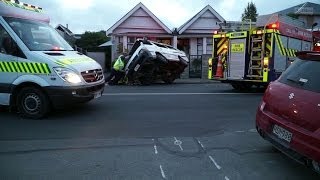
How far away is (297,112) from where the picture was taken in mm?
5289

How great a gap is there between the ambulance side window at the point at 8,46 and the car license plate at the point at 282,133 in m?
5.41

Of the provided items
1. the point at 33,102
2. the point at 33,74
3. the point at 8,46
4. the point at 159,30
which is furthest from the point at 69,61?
the point at 159,30

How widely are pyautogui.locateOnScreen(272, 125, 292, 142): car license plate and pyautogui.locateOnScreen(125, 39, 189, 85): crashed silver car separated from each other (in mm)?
12475

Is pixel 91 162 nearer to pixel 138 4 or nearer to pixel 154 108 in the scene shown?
pixel 154 108

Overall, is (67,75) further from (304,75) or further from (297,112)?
(297,112)

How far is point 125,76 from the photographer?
1878 centimetres

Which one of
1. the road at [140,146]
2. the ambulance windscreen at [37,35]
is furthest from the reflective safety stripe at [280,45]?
the ambulance windscreen at [37,35]

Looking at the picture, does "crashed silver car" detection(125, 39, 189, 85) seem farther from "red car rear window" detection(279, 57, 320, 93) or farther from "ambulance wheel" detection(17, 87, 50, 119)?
"red car rear window" detection(279, 57, 320, 93)

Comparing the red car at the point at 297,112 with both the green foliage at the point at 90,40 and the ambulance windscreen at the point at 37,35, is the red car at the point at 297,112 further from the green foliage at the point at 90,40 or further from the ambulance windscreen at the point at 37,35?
the green foliage at the point at 90,40

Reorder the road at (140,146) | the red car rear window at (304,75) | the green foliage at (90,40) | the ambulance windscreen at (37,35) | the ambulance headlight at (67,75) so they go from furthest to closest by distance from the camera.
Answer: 1. the green foliage at (90,40)
2. the ambulance windscreen at (37,35)
3. the ambulance headlight at (67,75)
4. the road at (140,146)
5. the red car rear window at (304,75)

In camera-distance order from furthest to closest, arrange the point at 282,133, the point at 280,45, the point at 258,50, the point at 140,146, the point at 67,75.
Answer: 1. the point at 258,50
2. the point at 280,45
3. the point at 67,75
4. the point at 140,146
5. the point at 282,133

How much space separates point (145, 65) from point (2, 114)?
31.4 ft

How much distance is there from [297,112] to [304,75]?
606mm

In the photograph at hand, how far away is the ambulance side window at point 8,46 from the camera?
8.82 metres
